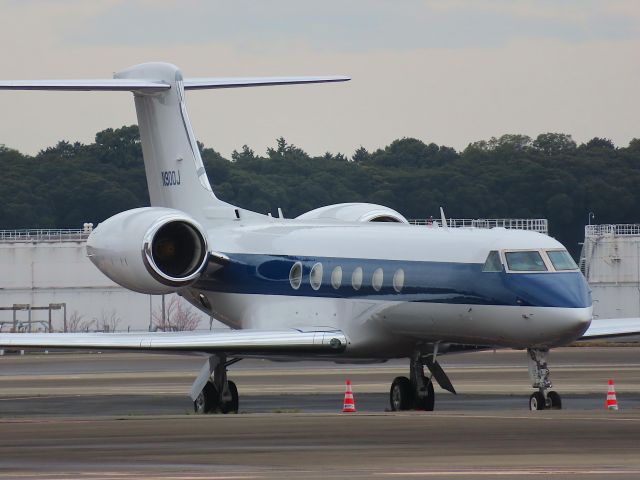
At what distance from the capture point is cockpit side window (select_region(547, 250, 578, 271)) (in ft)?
72.8

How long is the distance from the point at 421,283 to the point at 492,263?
1272 millimetres

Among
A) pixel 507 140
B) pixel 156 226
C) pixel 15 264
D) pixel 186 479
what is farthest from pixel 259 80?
pixel 507 140

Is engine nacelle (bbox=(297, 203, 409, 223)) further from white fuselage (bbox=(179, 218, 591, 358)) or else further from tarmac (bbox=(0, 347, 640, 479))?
tarmac (bbox=(0, 347, 640, 479))

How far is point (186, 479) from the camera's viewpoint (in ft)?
38.8

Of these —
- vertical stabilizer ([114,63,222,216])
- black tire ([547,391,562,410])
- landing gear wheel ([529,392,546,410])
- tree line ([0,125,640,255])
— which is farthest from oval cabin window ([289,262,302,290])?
tree line ([0,125,640,255])

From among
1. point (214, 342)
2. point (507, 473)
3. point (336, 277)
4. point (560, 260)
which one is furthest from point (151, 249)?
point (507, 473)

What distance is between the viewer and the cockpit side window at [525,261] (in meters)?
22.2

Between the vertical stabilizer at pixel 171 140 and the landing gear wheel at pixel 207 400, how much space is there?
16.3ft

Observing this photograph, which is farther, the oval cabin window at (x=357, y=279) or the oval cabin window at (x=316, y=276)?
the oval cabin window at (x=316, y=276)

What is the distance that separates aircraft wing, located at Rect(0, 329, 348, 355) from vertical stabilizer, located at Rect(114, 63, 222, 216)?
5.35m

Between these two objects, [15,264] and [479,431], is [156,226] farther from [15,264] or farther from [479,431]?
[15,264]

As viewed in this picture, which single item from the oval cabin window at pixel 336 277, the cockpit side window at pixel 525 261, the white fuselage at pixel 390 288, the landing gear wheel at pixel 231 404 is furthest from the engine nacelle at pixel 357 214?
the cockpit side window at pixel 525 261

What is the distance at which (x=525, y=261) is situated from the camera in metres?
22.3

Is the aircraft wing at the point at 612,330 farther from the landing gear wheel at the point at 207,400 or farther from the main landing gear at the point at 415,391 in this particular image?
the landing gear wheel at the point at 207,400
